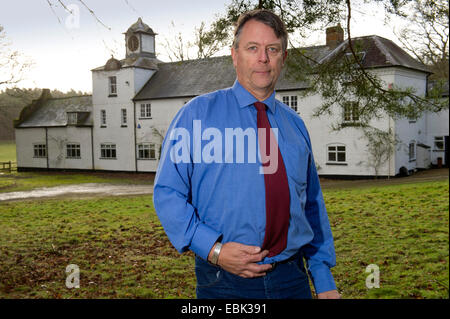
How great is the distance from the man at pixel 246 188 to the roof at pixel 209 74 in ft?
55.2

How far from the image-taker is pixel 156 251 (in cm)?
732

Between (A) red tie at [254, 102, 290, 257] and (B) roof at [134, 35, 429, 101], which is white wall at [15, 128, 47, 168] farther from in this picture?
(A) red tie at [254, 102, 290, 257]

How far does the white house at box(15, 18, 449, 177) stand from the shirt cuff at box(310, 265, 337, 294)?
1821cm

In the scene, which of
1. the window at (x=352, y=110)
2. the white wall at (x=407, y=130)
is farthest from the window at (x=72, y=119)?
the window at (x=352, y=110)

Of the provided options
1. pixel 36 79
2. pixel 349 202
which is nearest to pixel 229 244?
pixel 36 79

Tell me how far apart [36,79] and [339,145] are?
17.0 m

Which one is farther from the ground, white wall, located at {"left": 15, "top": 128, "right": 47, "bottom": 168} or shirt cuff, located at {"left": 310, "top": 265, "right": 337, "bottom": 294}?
white wall, located at {"left": 15, "top": 128, "right": 47, "bottom": 168}

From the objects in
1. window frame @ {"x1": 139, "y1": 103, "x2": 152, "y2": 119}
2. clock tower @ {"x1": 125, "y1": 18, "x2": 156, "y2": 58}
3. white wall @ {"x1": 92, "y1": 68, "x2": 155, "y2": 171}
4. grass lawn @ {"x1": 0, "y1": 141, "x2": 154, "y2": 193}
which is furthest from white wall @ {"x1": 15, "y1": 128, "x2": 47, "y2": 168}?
clock tower @ {"x1": 125, "y1": 18, "x2": 156, "y2": 58}

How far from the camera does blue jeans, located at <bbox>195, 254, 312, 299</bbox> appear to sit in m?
1.83

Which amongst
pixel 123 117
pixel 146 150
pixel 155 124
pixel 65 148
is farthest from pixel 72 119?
pixel 155 124

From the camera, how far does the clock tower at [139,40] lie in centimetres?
2619

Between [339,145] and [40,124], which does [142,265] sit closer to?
[339,145]

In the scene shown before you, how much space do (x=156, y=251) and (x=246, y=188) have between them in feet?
19.3

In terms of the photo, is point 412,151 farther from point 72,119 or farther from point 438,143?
point 72,119
